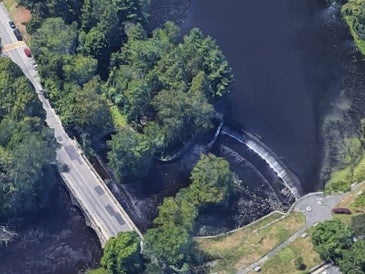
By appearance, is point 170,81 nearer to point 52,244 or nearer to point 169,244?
point 169,244

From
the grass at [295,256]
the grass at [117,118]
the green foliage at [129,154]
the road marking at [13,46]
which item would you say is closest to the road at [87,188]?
the green foliage at [129,154]

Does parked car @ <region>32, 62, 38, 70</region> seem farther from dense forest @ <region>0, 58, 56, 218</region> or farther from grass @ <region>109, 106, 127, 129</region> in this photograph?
grass @ <region>109, 106, 127, 129</region>

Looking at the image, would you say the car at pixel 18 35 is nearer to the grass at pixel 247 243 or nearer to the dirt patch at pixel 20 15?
the dirt patch at pixel 20 15

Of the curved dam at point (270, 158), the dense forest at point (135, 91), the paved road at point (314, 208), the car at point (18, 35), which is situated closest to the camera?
the dense forest at point (135, 91)

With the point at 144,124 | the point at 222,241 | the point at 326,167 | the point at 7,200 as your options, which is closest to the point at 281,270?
the point at 222,241

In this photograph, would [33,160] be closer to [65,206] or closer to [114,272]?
[65,206]

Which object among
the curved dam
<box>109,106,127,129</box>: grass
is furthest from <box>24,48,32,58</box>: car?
the curved dam

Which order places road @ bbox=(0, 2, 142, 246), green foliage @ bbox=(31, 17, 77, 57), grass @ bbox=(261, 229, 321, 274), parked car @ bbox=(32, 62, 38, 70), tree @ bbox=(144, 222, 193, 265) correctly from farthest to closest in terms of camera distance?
parked car @ bbox=(32, 62, 38, 70), green foliage @ bbox=(31, 17, 77, 57), road @ bbox=(0, 2, 142, 246), grass @ bbox=(261, 229, 321, 274), tree @ bbox=(144, 222, 193, 265)
